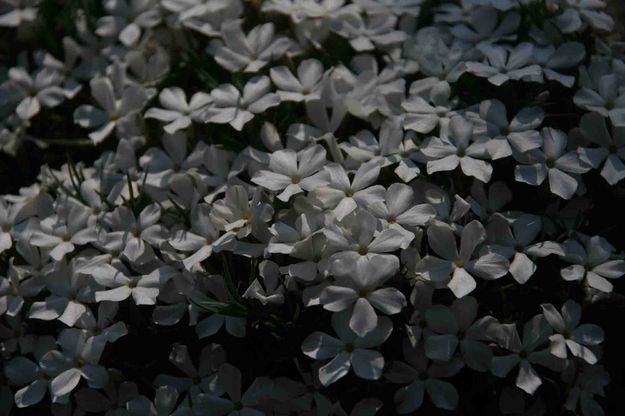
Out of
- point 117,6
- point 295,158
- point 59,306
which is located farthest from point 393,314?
point 117,6

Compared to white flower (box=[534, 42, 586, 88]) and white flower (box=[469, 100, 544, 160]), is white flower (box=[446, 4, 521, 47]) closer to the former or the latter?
white flower (box=[534, 42, 586, 88])

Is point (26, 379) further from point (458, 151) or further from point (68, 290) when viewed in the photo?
point (458, 151)

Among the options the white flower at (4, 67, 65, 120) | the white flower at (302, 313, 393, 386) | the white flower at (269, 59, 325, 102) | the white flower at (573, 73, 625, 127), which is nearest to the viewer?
the white flower at (302, 313, 393, 386)

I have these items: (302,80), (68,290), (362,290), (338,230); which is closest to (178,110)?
(302,80)

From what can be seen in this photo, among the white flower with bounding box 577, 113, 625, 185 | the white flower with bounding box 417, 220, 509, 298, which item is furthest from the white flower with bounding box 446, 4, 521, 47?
the white flower with bounding box 417, 220, 509, 298

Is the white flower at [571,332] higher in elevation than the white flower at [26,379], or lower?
higher

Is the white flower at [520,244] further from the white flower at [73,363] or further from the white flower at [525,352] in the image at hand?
the white flower at [73,363]

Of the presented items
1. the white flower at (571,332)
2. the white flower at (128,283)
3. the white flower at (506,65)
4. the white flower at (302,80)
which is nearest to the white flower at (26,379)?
the white flower at (128,283)
